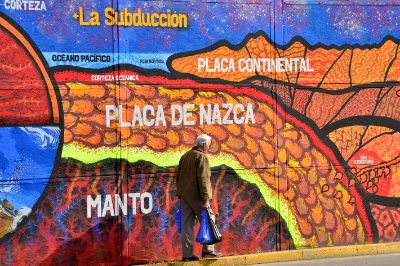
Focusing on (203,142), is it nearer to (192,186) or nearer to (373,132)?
(192,186)

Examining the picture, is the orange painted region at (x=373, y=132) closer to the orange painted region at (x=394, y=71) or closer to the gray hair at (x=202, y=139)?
the orange painted region at (x=394, y=71)

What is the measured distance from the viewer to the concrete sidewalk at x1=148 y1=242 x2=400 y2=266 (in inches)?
451

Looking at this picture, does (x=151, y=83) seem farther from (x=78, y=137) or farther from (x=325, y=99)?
(x=325, y=99)

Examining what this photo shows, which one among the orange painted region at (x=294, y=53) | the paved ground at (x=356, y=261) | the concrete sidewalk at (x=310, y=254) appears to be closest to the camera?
the paved ground at (x=356, y=261)

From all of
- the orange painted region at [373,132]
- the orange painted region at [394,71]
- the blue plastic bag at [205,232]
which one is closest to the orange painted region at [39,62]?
the blue plastic bag at [205,232]

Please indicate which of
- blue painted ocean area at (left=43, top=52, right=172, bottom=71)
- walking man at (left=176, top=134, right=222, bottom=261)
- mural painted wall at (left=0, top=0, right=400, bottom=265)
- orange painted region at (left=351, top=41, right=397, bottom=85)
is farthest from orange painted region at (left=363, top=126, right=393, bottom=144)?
blue painted ocean area at (left=43, top=52, right=172, bottom=71)

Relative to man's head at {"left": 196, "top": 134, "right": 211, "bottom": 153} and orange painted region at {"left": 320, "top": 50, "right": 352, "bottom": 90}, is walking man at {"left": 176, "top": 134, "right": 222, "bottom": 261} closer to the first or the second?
man's head at {"left": 196, "top": 134, "right": 211, "bottom": 153}

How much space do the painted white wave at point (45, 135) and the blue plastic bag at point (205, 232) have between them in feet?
6.71

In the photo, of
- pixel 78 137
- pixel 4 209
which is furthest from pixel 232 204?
pixel 4 209

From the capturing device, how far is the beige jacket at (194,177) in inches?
424

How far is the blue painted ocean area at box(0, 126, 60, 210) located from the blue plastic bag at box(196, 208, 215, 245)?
1979 millimetres

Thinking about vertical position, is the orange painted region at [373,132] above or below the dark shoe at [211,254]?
above

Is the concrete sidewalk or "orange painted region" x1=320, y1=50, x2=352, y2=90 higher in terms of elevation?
"orange painted region" x1=320, y1=50, x2=352, y2=90

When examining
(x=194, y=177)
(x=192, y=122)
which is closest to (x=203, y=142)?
(x=194, y=177)
